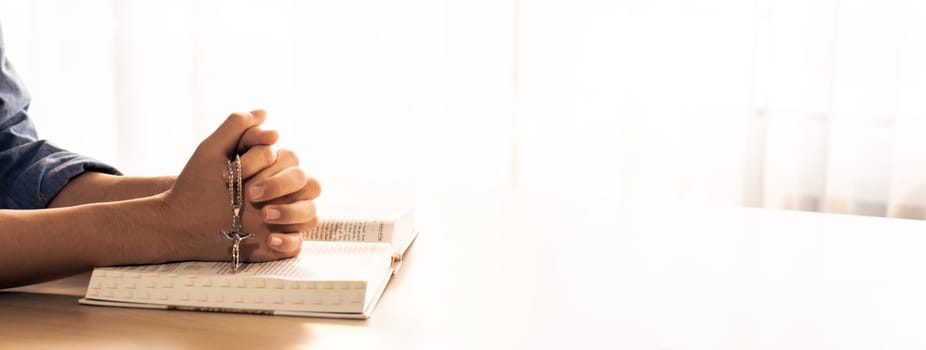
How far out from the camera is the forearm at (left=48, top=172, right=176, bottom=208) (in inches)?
48.4

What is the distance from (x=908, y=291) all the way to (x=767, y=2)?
201 centimetres

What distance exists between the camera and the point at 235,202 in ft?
3.21

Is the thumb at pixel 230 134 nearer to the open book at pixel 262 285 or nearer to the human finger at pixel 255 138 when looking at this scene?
the human finger at pixel 255 138

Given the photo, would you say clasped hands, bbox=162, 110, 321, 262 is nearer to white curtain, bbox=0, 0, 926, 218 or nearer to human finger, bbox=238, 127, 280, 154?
human finger, bbox=238, 127, 280, 154

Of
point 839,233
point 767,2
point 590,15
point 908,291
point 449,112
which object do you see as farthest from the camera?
point 449,112

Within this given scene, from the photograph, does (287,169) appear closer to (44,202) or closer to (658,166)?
(44,202)

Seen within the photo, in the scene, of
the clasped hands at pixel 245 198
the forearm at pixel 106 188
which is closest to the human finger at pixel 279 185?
the clasped hands at pixel 245 198

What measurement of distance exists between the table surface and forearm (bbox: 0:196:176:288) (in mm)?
26

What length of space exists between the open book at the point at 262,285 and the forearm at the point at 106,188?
29 centimetres

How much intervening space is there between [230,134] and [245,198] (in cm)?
6

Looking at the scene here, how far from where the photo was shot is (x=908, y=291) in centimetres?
97

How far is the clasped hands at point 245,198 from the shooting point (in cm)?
97

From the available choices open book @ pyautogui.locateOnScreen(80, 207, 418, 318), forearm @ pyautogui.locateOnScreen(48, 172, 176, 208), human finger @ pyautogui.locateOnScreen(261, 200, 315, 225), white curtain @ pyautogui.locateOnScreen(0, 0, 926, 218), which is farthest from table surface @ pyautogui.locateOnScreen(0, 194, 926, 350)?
white curtain @ pyautogui.locateOnScreen(0, 0, 926, 218)

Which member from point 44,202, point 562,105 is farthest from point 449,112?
point 44,202
